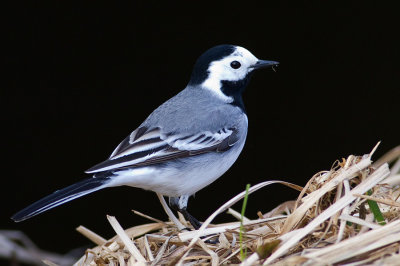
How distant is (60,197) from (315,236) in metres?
1.22

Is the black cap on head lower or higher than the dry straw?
higher

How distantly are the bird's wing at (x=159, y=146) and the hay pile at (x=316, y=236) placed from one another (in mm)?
622

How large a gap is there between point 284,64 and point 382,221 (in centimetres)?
366

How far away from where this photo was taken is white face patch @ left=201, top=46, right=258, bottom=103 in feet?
12.4

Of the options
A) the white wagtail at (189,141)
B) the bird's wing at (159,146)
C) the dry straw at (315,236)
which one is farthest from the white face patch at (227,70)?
the dry straw at (315,236)

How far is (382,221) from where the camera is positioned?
198 centimetres

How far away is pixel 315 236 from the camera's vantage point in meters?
1.99

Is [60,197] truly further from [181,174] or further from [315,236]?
[315,236]

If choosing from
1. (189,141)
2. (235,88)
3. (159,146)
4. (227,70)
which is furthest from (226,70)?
(159,146)

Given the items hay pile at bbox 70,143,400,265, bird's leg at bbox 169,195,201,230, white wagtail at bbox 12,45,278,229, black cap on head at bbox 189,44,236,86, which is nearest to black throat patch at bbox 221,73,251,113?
white wagtail at bbox 12,45,278,229

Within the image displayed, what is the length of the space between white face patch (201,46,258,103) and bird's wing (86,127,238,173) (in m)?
0.44

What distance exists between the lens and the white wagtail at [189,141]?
300cm

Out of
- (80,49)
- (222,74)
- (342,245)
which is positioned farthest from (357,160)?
(80,49)

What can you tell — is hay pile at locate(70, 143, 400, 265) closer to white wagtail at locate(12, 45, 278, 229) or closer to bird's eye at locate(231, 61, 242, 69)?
white wagtail at locate(12, 45, 278, 229)
